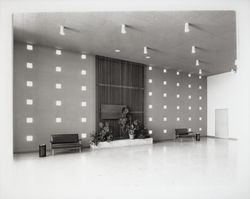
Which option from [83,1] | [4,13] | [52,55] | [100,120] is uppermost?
[52,55]

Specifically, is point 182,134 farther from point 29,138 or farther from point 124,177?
point 124,177

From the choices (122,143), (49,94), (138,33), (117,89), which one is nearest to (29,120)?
(49,94)

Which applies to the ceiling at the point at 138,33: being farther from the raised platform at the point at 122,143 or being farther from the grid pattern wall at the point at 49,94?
the raised platform at the point at 122,143

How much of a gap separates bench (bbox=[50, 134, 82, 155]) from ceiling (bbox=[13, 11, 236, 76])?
3.94 m

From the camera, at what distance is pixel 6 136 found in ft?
8.73

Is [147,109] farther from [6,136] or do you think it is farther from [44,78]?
[6,136]

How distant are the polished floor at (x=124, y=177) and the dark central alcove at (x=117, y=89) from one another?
11.5ft

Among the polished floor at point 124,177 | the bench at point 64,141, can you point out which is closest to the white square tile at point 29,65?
the bench at point 64,141

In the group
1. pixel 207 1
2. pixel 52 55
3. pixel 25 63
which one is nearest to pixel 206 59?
pixel 52 55

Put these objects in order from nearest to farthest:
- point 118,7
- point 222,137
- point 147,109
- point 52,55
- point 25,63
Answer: point 118,7 < point 25,63 < point 52,55 < point 147,109 < point 222,137

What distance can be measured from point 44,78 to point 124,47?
3786 millimetres

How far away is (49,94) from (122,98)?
4.05 m

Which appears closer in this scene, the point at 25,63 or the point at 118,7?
the point at 118,7

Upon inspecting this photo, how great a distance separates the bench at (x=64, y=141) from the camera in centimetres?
954
